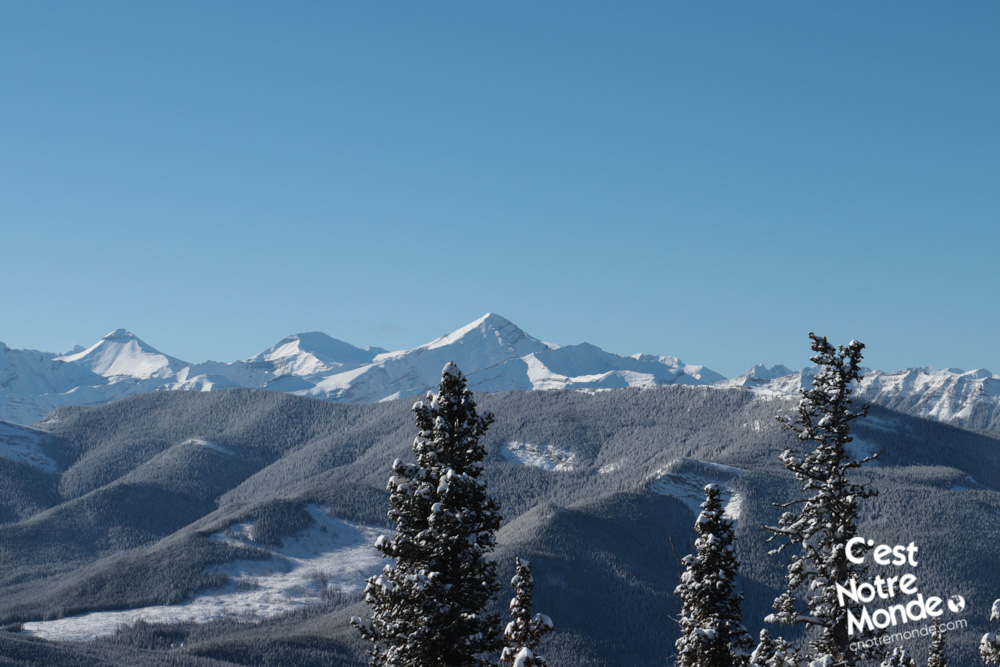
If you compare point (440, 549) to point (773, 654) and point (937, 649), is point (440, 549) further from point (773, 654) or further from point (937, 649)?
point (937, 649)

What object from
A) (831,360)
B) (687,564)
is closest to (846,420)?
(831,360)

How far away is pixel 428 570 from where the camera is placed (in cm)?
3484

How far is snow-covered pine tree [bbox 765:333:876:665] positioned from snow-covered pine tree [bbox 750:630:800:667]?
89 cm

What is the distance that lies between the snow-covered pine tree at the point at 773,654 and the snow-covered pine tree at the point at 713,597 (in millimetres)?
2899

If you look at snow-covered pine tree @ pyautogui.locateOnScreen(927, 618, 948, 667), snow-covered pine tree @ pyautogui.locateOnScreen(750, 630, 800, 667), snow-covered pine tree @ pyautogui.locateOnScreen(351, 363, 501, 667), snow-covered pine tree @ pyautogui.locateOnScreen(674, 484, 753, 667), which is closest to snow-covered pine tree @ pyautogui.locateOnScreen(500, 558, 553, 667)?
snow-covered pine tree @ pyautogui.locateOnScreen(351, 363, 501, 667)

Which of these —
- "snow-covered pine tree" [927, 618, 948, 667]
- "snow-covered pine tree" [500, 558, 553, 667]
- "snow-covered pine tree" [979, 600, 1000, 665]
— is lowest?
"snow-covered pine tree" [927, 618, 948, 667]

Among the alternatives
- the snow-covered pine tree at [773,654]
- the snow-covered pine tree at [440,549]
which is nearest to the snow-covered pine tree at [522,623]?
the snow-covered pine tree at [440,549]

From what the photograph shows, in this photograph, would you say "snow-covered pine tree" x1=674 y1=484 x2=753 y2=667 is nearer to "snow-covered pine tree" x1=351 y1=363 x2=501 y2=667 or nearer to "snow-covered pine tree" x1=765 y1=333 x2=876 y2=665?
"snow-covered pine tree" x1=765 y1=333 x2=876 y2=665

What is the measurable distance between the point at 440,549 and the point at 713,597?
11.1 meters

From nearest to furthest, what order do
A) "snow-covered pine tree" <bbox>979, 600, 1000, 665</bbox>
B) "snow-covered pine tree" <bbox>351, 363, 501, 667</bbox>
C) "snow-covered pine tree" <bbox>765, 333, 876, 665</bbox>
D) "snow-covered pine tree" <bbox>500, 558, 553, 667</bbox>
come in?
"snow-covered pine tree" <bbox>765, 333, 876, 665</bbox> → "snow-covered pine tree" <bbox>979, 600, 1000, 665</bbox> → "snow-covered pine tree" <bbox>351, 363, 501, 667</bbox> → "snow-covered pine tree" <bbox>500, 558, 553, 667</bbox>

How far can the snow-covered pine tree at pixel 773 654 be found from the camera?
32.5m

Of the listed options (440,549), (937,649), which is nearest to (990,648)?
(937,649)

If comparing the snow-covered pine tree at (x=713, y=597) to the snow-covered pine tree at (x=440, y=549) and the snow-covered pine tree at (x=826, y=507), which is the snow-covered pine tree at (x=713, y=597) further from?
the snow-covered pine tree at (x=440, y=549)

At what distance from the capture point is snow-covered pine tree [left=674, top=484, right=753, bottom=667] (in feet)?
126
